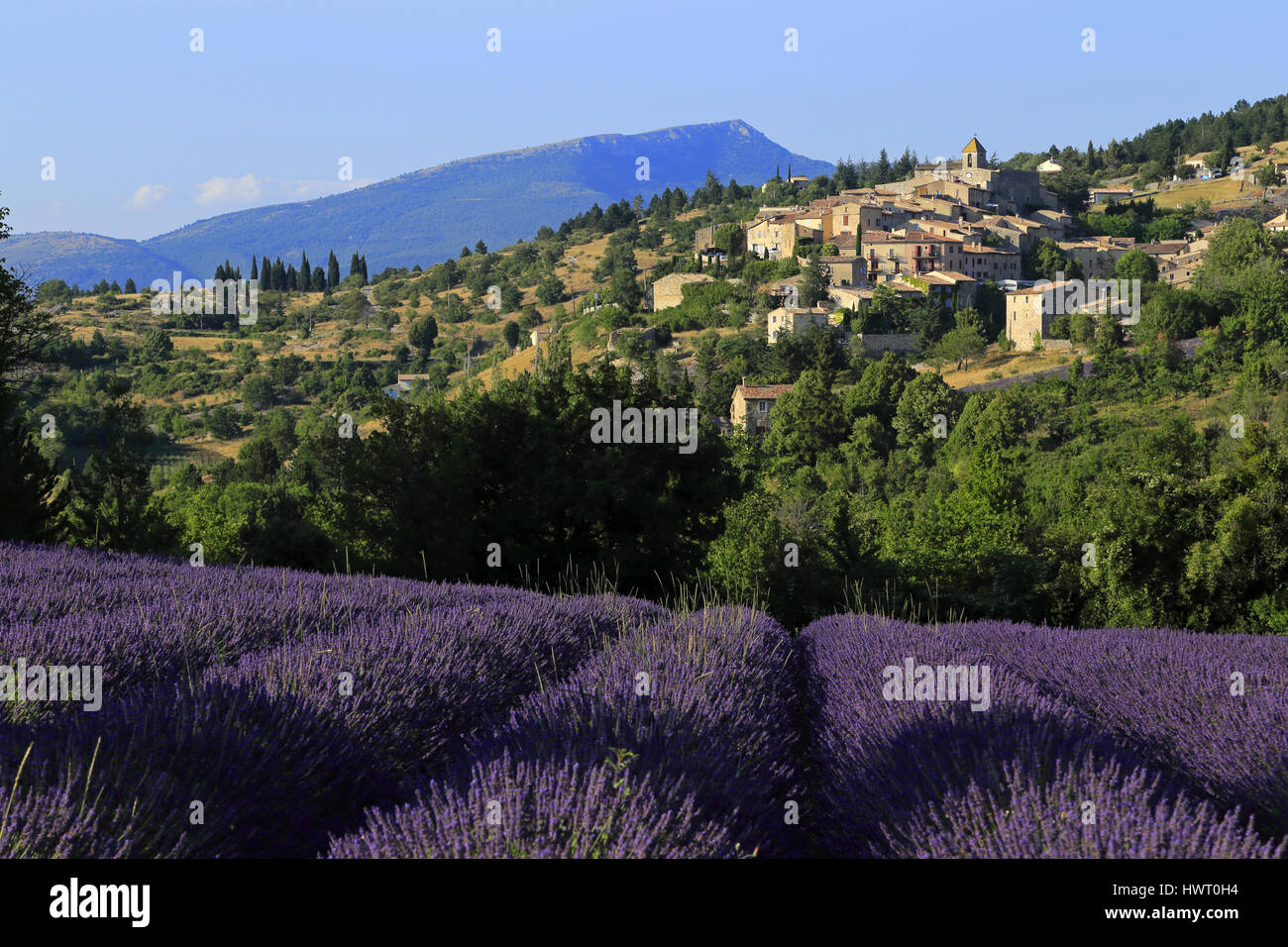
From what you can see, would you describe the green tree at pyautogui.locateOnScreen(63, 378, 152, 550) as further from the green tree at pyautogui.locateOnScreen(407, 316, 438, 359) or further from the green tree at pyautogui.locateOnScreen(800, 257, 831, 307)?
the green tree at pyautogui.locateOnScreen(407, 316, 438, 359)

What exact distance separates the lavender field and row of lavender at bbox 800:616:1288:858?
17 millimetres

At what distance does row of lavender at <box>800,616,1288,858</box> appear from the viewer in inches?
126

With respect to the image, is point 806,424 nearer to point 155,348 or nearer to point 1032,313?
point 1032,313

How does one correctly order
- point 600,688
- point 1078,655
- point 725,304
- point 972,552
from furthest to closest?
point 725,304 → point 972,552 → point 1078,655 → point 600,688

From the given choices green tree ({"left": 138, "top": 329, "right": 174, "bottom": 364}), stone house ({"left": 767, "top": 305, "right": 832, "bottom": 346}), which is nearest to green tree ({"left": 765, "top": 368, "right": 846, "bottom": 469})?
stone house ({"left": 767, "top": 305, "right": 832, "bottom": 346})

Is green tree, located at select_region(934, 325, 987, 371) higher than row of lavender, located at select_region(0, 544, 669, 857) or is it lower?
higher

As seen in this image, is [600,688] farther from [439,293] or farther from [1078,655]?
[439,293]

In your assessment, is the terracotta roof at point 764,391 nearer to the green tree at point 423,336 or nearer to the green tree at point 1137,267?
the green tree at point 1137,267

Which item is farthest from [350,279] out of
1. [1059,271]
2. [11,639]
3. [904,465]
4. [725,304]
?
[11,639]

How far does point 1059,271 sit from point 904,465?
47.6 metres

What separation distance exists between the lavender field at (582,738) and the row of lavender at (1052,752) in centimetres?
2

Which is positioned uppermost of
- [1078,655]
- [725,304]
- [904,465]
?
[725,304]

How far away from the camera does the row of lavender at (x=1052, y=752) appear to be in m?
3.19
